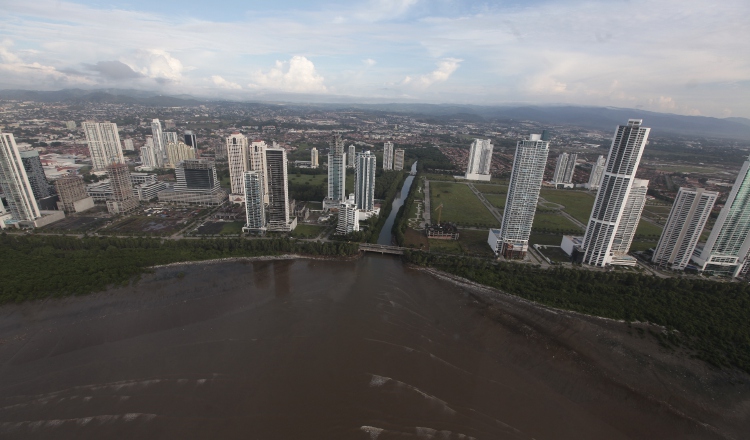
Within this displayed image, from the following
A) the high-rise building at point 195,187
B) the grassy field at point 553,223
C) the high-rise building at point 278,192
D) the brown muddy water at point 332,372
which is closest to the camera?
the brown muddy water at point 332,372

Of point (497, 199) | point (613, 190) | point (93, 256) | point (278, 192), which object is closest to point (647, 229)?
point (613, 190)

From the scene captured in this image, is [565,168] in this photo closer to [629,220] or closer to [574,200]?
[574,200]

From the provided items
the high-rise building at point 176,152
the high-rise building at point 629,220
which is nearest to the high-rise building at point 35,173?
the high-rise building at point 176,152

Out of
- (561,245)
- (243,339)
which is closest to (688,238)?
(561,245)

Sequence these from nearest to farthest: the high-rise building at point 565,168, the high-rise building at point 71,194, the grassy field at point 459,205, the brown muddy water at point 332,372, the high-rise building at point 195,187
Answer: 1. the brown muddy water at point 332,372
2. the high-rise building at point 71,194
3. the grassy field at point 459,205
4. the high-rise building at point 195,187
5. the high-rise building at point 565,168

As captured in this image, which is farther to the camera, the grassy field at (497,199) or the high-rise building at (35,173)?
the grassy field at (497,199)

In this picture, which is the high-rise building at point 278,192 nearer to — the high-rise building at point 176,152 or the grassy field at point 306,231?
the grassy field at point 306,231
